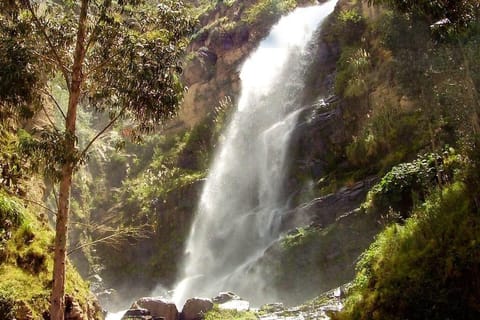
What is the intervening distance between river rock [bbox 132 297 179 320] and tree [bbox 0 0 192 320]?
859cm

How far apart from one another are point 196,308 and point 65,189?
905 centimetres

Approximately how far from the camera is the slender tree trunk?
8.75 meters

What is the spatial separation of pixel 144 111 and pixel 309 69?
2123 centimetres

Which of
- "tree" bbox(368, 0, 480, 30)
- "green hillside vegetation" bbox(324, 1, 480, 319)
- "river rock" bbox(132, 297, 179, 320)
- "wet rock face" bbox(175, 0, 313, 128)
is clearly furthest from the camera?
"wet rock face" bbox(175, 0, 313, 128)

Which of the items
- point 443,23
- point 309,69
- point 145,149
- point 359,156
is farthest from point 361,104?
point 145,149

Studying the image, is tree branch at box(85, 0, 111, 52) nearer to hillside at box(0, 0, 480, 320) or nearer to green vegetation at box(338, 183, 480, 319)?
hillside at box(0, 0, 480, 320)

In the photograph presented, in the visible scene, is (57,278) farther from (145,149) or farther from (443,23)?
(145,149)

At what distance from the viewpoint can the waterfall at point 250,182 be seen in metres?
22.7

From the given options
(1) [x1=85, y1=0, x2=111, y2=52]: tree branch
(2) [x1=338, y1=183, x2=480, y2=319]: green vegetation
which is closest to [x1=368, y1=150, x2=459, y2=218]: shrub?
(2) [x1=338, y1=183, x2=480, y2=319]: green vegetation

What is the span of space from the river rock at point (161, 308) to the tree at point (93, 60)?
8.59m

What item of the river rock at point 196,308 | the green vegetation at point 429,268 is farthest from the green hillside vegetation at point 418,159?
the river rock at point 196,308

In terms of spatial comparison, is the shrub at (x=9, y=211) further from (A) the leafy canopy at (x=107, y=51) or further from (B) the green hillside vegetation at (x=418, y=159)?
(B) the green hillside vegetation at (x=418, y=159)

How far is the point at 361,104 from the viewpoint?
75.8 ft

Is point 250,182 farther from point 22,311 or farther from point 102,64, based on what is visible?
point 22,311
